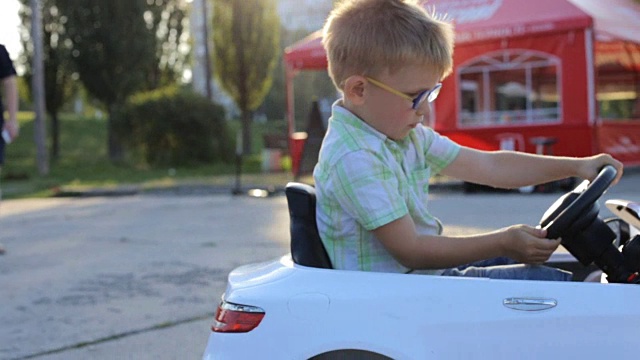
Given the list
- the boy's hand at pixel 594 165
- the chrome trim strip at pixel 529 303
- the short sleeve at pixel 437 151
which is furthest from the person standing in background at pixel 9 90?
the chrome trim strip at pixel 529 303

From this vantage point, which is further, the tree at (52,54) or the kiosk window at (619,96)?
the tree at (52,54)

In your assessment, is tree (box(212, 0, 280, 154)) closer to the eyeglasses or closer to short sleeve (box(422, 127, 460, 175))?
short sleeve (box(422, 127, 460, 175))

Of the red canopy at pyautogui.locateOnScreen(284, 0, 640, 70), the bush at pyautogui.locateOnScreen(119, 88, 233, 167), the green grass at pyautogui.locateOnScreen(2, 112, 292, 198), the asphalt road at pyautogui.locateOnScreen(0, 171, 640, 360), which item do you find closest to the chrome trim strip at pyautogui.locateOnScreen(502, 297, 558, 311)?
the asphalt road at pyautogui.locateOnScreen(0, 171, 640, 360)

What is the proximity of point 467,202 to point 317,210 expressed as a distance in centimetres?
808

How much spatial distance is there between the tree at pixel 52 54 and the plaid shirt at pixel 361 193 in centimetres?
2826

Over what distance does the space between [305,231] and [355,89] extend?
1.43ft

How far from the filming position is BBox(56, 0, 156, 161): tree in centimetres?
2931

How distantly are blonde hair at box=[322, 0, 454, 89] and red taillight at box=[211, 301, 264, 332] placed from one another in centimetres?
70

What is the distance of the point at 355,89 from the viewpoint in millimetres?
2504

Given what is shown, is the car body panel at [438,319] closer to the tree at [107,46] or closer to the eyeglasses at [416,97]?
the eyeglasses at [416,97]

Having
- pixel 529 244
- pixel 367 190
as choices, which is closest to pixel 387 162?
pixel 367 190

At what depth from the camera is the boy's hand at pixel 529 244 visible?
2270mm

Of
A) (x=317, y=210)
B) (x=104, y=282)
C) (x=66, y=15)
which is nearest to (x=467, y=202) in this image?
(x=104, y=282)

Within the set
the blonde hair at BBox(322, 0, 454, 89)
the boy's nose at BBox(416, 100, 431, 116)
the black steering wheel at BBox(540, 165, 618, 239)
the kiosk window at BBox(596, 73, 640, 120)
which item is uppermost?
the blonde hair at BBox(322, 0, 454, 89)
